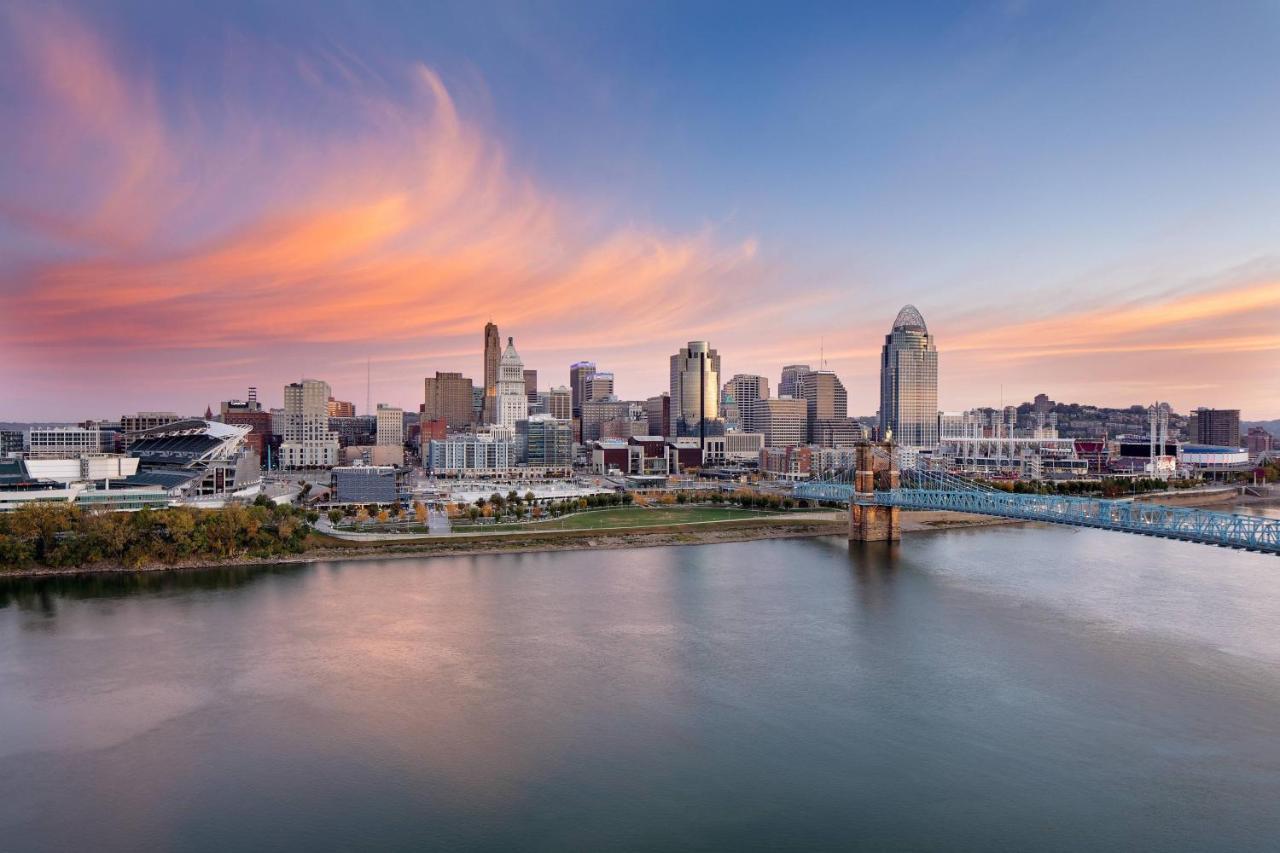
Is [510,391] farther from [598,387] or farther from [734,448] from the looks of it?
[598,387]

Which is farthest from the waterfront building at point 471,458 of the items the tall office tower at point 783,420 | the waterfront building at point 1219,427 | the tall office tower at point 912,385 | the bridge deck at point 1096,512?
the waterfront building at point 1219,427

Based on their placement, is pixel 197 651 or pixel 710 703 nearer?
pixel 710 703

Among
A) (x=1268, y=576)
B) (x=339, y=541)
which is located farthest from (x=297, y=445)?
(x=1268, y=576)

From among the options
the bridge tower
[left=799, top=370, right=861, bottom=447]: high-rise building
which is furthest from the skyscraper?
the bridge tower

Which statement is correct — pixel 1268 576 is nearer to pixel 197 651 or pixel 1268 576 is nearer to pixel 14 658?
pixel 197 651

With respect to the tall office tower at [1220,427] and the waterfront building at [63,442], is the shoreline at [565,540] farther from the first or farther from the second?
the tall office tower at [1220,427]

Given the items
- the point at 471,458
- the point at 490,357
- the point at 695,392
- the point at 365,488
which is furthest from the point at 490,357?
the point at 365,488

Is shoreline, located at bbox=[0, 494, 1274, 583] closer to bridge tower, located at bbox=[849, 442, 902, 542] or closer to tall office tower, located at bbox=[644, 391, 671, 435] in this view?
bridge tower, located at bbox=[849, 442, 902, 542]
